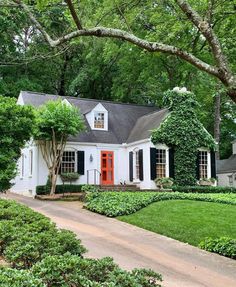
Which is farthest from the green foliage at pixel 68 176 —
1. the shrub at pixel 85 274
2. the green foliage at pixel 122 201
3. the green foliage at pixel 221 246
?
the shrub at pixel 85 274

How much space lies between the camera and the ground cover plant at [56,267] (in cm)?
411

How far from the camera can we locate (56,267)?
4.39m

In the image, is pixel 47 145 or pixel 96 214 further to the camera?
pixel 47 145

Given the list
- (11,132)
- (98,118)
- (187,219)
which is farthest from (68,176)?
(187,219)

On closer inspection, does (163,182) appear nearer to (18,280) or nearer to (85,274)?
(85,274)

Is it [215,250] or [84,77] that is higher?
[84,77]

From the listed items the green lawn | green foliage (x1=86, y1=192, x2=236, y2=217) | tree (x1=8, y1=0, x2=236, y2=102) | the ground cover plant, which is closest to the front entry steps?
green foliage (x1=86, y1=192, x2=236, y2=217)

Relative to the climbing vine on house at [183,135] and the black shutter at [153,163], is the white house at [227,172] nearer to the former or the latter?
the climbing vine on house at [183,135]

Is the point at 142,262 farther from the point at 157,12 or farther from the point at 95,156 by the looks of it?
the point at 95,156

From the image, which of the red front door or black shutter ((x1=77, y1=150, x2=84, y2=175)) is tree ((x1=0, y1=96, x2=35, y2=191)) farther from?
the red front door

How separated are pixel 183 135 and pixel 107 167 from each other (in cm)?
507

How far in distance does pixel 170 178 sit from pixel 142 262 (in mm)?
14943

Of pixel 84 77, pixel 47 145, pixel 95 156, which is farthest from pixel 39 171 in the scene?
pixel 84 77

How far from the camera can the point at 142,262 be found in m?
8.27
